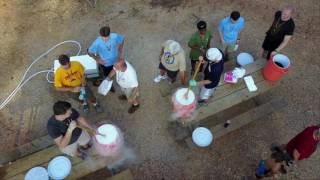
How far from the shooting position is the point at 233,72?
652 centimetres

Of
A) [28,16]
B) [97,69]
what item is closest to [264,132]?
[97,69]

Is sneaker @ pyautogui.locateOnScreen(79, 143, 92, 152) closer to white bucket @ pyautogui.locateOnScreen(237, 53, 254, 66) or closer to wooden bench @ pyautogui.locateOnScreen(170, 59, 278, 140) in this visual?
wooden bench @ pyautogui.locateOnScreen(170, 59, 278, 140)

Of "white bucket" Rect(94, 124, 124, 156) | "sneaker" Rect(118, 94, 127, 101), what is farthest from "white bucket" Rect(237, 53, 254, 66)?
"white bucket" Rect(94, 124, 124, 156)

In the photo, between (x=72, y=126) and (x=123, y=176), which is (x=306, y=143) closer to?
(x=123, y=176)

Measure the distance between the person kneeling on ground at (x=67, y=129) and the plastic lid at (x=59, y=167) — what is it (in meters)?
0.20

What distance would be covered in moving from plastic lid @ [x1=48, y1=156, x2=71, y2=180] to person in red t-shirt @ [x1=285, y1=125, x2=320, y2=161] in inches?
148

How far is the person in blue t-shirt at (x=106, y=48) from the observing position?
6223 mm

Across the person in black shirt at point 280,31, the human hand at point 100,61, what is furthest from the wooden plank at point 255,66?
the human hand at point 100,61

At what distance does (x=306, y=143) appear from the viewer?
5.11 m

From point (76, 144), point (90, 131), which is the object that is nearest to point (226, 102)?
point (90, 131)

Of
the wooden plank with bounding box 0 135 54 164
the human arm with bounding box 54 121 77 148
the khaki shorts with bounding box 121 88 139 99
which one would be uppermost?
the human arm with bounding box 54 121 77 148

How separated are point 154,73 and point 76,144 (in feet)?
8.85

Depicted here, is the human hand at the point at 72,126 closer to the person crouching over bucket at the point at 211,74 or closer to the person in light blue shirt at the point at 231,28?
the person crouching over bucket at the point at 211,74

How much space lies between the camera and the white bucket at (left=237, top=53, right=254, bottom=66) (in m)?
7.46
